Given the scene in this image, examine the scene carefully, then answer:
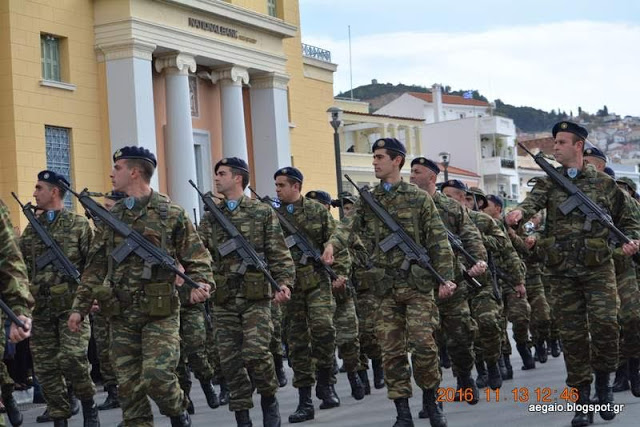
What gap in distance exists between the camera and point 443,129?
261 ft

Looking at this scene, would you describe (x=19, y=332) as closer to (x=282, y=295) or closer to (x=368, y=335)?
(x=282, y=295)

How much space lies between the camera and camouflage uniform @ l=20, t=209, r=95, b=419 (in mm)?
9852

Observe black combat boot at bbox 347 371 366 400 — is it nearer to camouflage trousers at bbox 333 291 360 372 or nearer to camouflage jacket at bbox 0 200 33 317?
camouflage trousers at bbox 333 291 360 372

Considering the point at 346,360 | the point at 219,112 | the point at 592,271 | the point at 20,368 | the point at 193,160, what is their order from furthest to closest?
the point at 219,112 → the point at 193,160 → the point at 20,368 → the point at 346,360 → the point at 592,271

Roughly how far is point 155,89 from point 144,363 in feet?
86.6

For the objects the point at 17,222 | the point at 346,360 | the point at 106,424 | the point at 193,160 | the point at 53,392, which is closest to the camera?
the point at 53,392

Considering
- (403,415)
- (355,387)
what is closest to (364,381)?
(355,387)

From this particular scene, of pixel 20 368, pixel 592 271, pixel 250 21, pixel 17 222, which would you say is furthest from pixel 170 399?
pixel 250 21

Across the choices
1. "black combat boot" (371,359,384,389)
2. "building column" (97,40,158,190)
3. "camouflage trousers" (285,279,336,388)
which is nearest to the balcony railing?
"building column" (97,40,158,190)

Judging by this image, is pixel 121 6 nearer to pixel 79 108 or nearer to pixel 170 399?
pixel 79 108

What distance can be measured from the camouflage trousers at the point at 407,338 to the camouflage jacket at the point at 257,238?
0.96 metres

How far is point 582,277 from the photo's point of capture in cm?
915

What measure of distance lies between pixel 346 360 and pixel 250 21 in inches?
965

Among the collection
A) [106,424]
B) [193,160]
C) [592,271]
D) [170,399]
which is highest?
[193,160]
